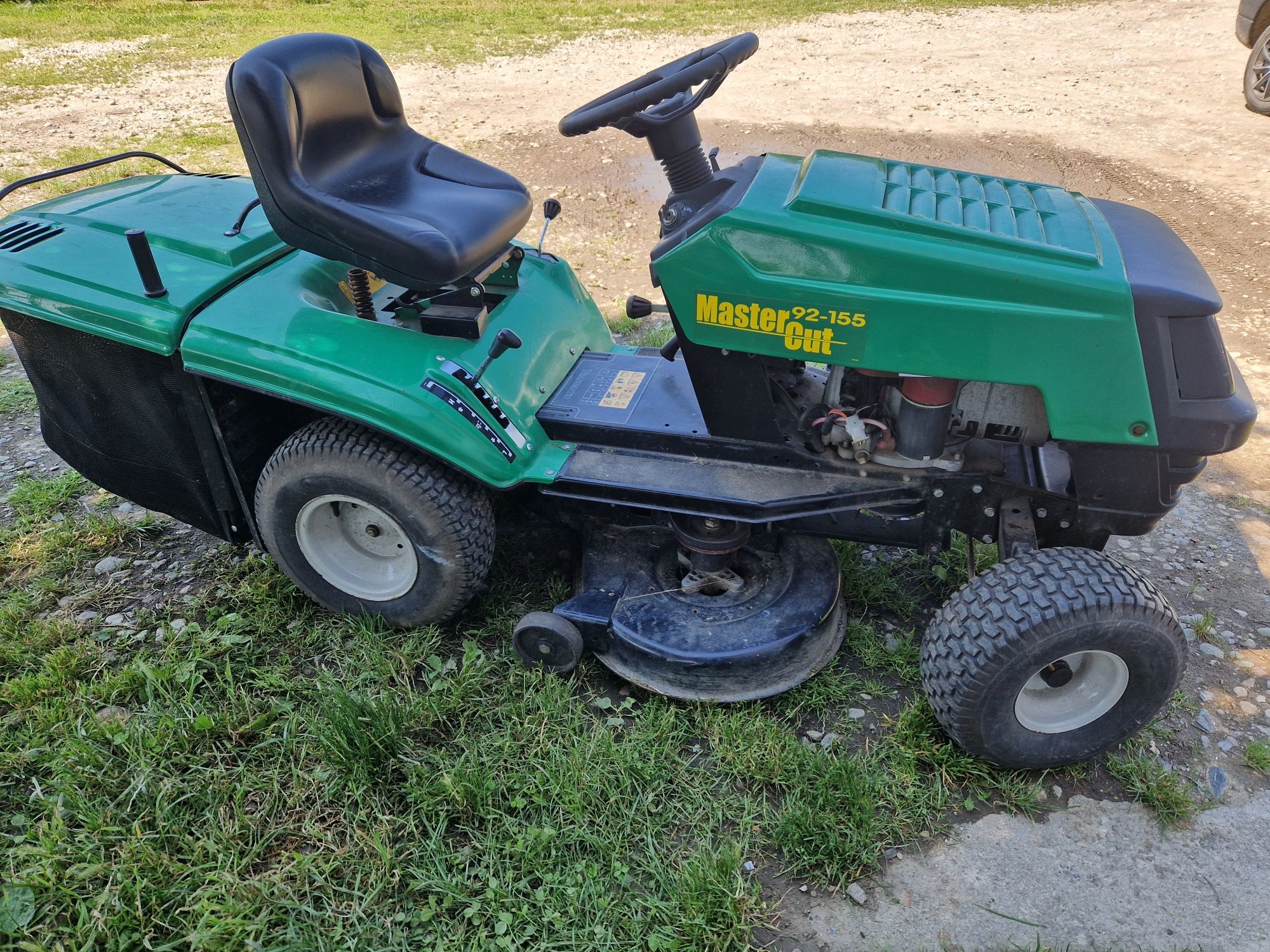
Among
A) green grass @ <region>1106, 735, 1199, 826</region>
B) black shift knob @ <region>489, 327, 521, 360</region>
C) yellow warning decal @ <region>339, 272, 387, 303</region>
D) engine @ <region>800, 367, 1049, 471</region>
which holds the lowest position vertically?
green grass @ <region>1106, 735, 1199, 826</region>

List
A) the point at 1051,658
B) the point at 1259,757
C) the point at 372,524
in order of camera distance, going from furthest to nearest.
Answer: the point at 372,524 → the point at 1259,757 → the point at 1051,658

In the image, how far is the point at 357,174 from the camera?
8.89 feet

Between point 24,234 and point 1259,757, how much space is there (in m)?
3.57

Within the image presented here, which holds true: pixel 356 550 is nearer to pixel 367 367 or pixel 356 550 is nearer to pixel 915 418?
pixel 367 367

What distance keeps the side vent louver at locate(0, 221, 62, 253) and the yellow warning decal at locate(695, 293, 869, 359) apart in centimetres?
191

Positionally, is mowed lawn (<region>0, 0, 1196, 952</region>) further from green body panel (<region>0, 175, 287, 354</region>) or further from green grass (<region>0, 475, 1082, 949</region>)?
green body panel (<region>0, 175, 287, 354</region>)

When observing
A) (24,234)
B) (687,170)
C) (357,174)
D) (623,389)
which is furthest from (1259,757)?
(24,234)

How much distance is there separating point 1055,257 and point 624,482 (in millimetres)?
1138

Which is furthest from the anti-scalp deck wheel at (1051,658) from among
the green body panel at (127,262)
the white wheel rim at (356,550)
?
the green body panel at (127,262)

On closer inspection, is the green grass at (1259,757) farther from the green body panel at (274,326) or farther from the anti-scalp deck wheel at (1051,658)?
the green body panel at (274,326)

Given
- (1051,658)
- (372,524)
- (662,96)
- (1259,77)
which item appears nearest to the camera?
(1051,658)

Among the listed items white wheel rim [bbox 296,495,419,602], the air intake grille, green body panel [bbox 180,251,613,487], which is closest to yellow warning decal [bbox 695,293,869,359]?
the air intake grille

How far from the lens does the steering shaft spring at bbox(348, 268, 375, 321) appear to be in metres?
2.54

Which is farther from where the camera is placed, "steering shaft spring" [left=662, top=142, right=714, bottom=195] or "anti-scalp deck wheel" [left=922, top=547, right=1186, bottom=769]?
"steering shaft spring" [left=662, top=142, right=714, bottom=195]
